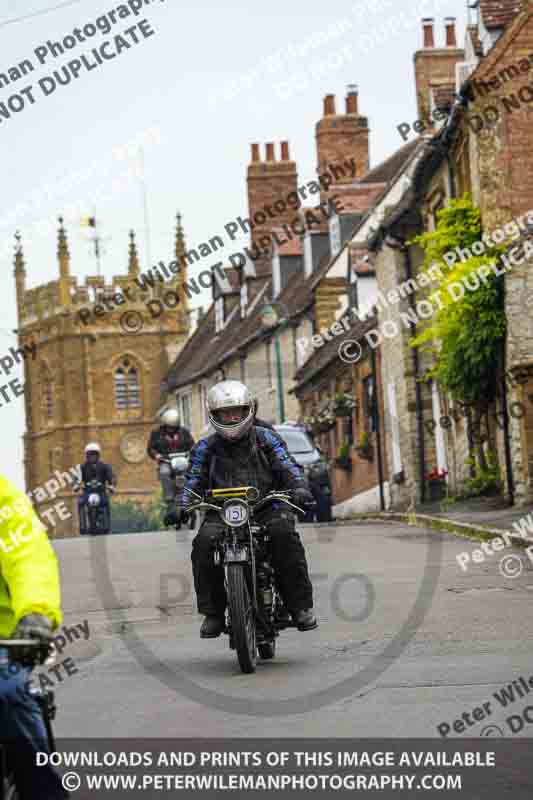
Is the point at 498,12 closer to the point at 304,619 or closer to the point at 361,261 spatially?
the point at 361,261

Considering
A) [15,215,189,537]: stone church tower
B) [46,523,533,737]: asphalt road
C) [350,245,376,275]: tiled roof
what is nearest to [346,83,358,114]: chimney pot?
[350,245,376,275]: tiled roof

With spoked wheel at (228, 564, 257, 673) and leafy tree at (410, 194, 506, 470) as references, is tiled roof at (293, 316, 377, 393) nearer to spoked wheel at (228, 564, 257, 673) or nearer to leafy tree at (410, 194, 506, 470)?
leafy tree at (410, 194, 506, 470)

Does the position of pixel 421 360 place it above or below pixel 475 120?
below

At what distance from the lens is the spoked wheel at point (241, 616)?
1054 centimetres

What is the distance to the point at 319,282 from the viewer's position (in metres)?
51.6

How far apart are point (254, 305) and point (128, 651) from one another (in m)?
57.4

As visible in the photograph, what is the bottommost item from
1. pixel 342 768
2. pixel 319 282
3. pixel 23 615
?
pixel 342 768

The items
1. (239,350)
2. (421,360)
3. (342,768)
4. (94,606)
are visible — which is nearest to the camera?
(342,768)

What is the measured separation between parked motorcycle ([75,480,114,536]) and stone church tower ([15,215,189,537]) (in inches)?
3520

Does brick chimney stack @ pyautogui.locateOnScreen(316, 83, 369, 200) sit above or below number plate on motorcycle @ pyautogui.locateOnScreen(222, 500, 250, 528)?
above

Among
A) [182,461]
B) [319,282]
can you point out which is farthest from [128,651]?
[319,282]

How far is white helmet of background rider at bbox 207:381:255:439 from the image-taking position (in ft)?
36.1

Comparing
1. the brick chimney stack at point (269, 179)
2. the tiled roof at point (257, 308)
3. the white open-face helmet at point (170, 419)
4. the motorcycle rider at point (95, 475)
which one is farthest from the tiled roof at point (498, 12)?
the brick chimney stack at point (269, 179)

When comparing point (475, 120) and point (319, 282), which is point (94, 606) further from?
point (319, 282)
